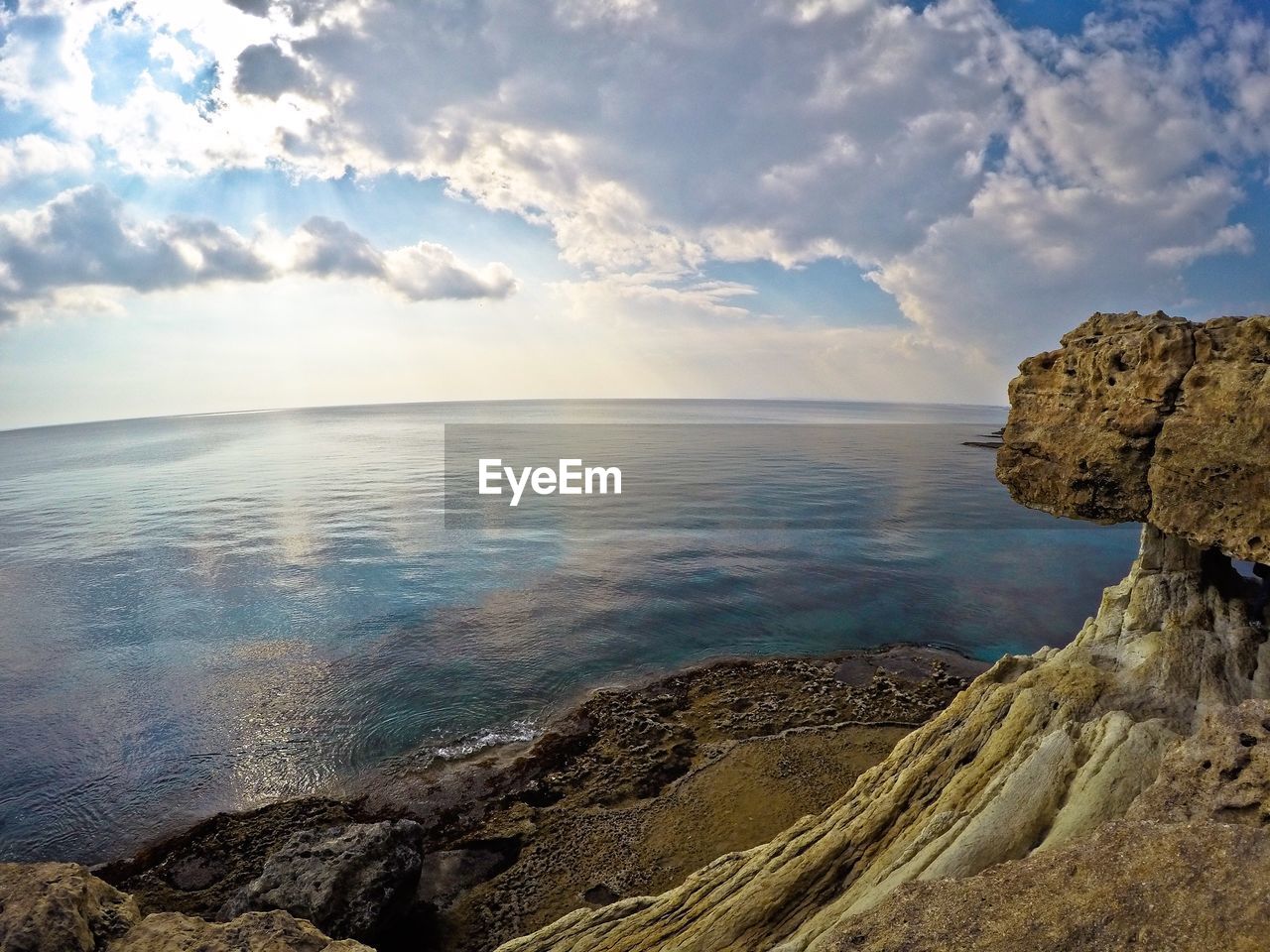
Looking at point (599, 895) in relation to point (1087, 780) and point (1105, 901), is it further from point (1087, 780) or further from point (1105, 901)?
point (1105, 901)

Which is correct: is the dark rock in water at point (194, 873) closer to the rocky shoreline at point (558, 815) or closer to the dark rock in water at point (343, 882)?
the rocky shoreline at point (558, 815)

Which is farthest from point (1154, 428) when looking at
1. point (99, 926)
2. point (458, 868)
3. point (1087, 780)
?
point (99, 926)

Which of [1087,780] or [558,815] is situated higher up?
[1087,780]

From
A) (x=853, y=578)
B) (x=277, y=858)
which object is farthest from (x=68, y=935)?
(x=853, y=578)

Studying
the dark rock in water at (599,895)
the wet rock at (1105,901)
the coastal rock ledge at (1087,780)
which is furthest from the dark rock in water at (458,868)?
the wet rock at (1105,901)

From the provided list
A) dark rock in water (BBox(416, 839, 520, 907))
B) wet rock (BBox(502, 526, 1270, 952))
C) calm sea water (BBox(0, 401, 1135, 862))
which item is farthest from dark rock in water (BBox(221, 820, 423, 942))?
calm sea water (BBox(0, 401, 1135, 862))

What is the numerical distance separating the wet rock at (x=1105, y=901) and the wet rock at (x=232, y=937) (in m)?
6.21

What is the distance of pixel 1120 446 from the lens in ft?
31.5

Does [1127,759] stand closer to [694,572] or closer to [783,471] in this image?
[694,572]

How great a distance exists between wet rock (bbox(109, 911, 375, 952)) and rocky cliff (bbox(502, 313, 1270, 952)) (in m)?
2.99

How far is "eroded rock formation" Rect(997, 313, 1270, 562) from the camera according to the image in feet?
26.3

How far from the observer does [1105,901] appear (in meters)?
5.01

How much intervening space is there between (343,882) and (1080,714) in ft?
41.6

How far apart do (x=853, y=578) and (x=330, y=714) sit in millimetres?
25568
